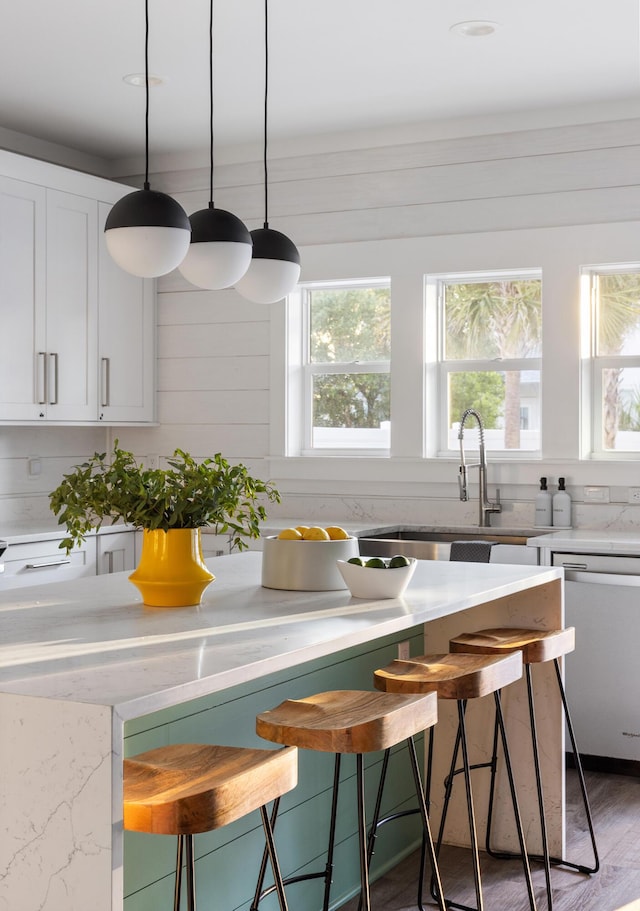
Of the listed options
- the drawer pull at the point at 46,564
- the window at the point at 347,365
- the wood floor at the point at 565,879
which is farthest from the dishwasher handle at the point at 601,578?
the drawer pull at the point at 46,564

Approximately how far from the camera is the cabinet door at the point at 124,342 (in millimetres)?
5254

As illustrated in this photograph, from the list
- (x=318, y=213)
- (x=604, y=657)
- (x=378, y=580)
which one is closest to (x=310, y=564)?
(x=378, y=580)

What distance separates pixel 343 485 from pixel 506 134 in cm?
178

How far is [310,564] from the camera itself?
276cm

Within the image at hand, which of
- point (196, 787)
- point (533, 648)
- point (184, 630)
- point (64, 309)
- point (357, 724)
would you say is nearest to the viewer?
point (196, 787)

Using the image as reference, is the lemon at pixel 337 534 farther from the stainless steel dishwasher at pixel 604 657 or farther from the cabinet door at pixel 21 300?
the cabinet door at pixel 21 300

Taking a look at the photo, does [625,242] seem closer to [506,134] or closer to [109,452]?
[506,134]

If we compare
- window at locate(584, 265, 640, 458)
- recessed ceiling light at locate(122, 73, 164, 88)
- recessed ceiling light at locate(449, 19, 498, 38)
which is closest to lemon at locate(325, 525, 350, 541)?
recessed ceiling light at locate(449, 19, 498, 38)

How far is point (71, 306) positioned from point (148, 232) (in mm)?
2583

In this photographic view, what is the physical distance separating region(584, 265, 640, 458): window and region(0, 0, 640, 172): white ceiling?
721 millimetres

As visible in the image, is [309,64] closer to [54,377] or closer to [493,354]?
[493,354]

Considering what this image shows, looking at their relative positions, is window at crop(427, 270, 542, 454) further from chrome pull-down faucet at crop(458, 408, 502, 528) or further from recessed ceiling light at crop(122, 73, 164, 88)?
recessed ceiling light at crop(122, 73, 164, 88)

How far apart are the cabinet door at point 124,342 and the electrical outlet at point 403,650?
2417 millimetres

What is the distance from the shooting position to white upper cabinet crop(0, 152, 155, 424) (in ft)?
15.5
